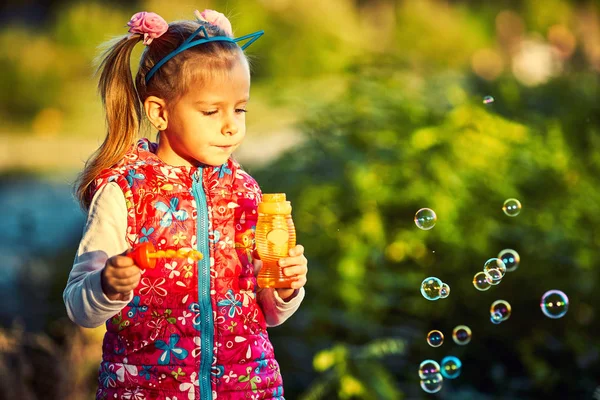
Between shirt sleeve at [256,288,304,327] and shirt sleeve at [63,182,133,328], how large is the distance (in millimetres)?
448

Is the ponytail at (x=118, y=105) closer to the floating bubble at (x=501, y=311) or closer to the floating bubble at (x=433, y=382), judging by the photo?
the floating bubble at (x=433, y=382)

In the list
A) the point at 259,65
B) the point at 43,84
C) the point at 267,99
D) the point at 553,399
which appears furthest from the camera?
the point at 259,65

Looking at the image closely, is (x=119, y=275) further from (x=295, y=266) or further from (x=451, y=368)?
(x=451, y=368)

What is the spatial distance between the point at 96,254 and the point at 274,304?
550 mm

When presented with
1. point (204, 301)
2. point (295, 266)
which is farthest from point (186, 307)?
point (295, 266)

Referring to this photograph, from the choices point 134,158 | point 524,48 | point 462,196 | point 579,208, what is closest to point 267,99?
point 462,196

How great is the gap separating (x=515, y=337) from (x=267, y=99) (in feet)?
6.81

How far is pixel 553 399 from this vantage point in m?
5.02

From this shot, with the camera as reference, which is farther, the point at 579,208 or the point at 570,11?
the point at 570,11

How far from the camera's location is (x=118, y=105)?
112 inches

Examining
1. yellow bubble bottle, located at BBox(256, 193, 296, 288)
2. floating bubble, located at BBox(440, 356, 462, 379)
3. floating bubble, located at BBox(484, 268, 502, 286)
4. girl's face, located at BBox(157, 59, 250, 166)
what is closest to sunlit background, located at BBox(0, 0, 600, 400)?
floating bubble, located at BBox(440, 356, 462, 379)

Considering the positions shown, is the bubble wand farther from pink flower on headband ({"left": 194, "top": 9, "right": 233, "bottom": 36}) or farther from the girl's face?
pink flower on headband ({"left": 194, "top": 9, "right": 233, "bottom": 36})

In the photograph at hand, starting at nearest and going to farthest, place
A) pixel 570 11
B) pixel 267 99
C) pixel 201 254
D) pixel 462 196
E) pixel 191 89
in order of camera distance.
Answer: pixel 201 254 < pixel 191 89 < pixel 462 196 < pixel 267 99 < pixel 570 11

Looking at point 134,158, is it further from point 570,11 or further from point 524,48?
point 570,11
